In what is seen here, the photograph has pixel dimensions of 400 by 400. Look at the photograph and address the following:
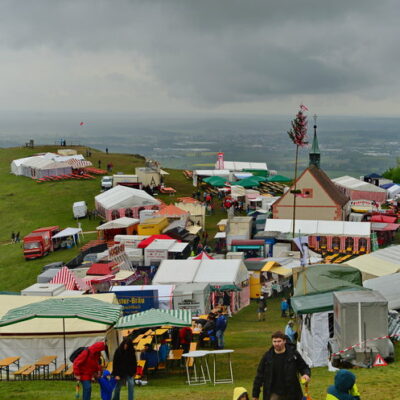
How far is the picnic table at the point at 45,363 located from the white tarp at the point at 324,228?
88.8 ft

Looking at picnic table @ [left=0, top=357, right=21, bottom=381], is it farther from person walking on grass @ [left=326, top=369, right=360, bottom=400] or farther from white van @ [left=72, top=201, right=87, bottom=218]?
white van @ [left=72, top=201, right=87, bottom=218]

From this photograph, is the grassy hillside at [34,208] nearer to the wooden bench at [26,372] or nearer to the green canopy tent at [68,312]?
the wooden bench at [26,372]

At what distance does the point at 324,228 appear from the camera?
41781 mm

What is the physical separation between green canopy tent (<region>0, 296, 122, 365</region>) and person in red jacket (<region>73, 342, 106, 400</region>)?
293 centimetres

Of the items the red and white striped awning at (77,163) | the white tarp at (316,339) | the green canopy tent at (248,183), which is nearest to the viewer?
the white tarp at (316,339)

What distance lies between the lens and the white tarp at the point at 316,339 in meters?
16.8

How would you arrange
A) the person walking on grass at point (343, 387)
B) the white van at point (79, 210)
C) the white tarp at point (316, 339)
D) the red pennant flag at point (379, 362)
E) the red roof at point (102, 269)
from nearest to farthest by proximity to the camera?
the person walking on grass at point (343, 387)
the red pennant flag at point (379, 362)
the white tarp at point (316, 339)
the red roof at point (102, 269)
the white van at point (79, 210)

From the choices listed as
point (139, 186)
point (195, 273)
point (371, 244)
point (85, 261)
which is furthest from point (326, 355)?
point (139, 186)

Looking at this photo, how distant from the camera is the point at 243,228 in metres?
42.4

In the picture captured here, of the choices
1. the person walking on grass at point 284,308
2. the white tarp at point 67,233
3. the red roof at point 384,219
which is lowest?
the white tarp at point 67,233

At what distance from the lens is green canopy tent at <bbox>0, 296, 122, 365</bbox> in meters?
14.7

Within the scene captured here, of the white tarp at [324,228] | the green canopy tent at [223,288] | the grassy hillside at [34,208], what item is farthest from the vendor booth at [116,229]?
the green canopy tent at [223,288]

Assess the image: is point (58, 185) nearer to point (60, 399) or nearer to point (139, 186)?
point (139, 186)

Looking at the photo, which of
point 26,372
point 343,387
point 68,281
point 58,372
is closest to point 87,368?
point 26,372
